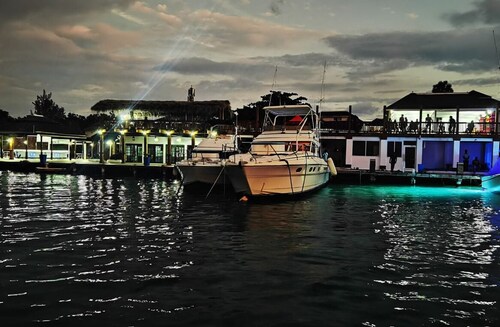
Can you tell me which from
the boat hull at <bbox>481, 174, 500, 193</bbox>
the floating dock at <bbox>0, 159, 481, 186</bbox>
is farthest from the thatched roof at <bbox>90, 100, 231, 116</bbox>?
the boat hull at <bbox>481, 174, 500, 193</bbox>

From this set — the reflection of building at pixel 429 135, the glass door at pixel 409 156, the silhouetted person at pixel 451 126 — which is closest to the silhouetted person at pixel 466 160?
the reflection of building at pixel 429 135

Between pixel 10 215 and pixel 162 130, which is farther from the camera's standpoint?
pixel 162 130

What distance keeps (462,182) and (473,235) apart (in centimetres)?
2050

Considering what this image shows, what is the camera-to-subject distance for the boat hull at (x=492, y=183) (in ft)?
89.7

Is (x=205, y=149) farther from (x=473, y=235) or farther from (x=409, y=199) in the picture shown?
(x=473, y=235)

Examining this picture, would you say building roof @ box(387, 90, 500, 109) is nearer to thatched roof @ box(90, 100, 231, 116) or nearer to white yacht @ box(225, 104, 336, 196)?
white yacht @ box(225, 104, 336, 196)

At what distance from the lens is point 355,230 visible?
14.3 metres

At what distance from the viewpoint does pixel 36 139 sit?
174 ft

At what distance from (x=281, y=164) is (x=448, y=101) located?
27112 mm

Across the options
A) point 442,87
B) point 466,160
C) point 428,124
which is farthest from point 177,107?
point 442,87

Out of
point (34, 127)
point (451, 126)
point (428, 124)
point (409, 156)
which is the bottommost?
point (409, 156)

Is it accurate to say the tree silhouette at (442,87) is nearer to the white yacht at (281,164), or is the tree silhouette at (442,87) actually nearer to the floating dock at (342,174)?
the floating dock at (342,174)

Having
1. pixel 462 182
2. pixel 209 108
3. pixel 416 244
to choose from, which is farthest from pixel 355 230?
pixel 209 108

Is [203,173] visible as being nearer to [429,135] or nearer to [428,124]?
[429,135]
